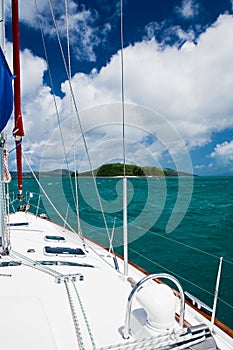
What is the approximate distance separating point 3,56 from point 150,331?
2948 mm

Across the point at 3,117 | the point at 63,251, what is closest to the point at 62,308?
the point at 63,251

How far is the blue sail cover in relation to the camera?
279 centimetres

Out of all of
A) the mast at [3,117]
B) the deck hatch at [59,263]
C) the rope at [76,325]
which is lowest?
the rope at [76,325]

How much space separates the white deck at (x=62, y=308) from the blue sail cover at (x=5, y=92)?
160 centimetres

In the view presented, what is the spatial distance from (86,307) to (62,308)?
7.2 inches

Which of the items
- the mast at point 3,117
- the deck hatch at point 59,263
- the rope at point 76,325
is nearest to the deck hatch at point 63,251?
the deck hatch at point 59,263

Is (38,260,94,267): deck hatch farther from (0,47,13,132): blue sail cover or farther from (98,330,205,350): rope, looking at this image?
(0,47,13,132): blue sail cover

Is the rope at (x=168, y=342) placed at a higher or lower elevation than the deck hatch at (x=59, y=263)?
lower

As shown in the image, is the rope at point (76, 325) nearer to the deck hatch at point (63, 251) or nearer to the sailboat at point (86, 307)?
the sailboat at point (86, 307)

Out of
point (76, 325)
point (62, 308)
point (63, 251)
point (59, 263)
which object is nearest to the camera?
point (76, 325)

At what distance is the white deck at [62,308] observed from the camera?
5.16ft

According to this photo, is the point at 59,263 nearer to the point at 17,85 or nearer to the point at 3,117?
the point at 3,117

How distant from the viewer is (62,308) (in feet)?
6.25

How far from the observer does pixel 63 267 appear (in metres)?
2.71
